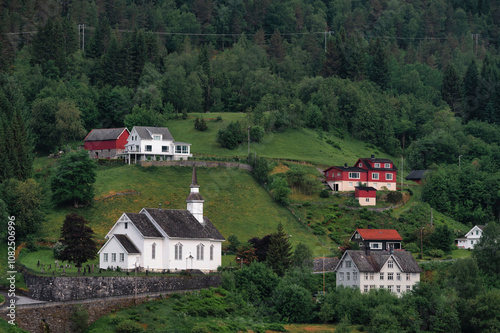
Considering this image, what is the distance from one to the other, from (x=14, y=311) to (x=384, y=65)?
139700 mm

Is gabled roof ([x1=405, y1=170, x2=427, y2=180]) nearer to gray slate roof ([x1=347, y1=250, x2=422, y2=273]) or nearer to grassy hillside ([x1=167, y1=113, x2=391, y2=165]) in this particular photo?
grassy hillside ([x1=167, y1=113, x2=391, y2=165])

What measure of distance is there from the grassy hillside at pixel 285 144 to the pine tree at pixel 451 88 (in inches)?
1283

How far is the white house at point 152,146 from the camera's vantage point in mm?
128000

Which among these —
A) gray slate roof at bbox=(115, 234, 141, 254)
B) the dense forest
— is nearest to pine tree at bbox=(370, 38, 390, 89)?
the dense forest

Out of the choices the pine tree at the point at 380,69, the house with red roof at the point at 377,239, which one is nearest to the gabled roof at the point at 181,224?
the house with red roof at the point at 377,239

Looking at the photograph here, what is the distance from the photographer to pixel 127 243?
87688 mm

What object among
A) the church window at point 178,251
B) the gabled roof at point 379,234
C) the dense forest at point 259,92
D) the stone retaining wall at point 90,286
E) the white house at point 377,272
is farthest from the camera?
the dense forest at point 259,92

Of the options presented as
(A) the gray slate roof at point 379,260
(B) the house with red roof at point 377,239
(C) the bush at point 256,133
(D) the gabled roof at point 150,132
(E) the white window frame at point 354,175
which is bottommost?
(A) the gray slate roof at point 379,260

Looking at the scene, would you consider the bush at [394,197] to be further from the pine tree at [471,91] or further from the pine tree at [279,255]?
the pine tree at [471,91]

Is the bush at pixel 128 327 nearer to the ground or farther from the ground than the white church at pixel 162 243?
nearer to the ground

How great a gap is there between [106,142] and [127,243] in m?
49.3

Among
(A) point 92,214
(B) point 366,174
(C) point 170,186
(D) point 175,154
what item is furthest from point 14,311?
(B) point 366,174

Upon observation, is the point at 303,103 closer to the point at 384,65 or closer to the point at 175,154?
the point at 384,65

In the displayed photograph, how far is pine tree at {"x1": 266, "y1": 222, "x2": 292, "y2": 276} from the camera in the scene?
9394cm
